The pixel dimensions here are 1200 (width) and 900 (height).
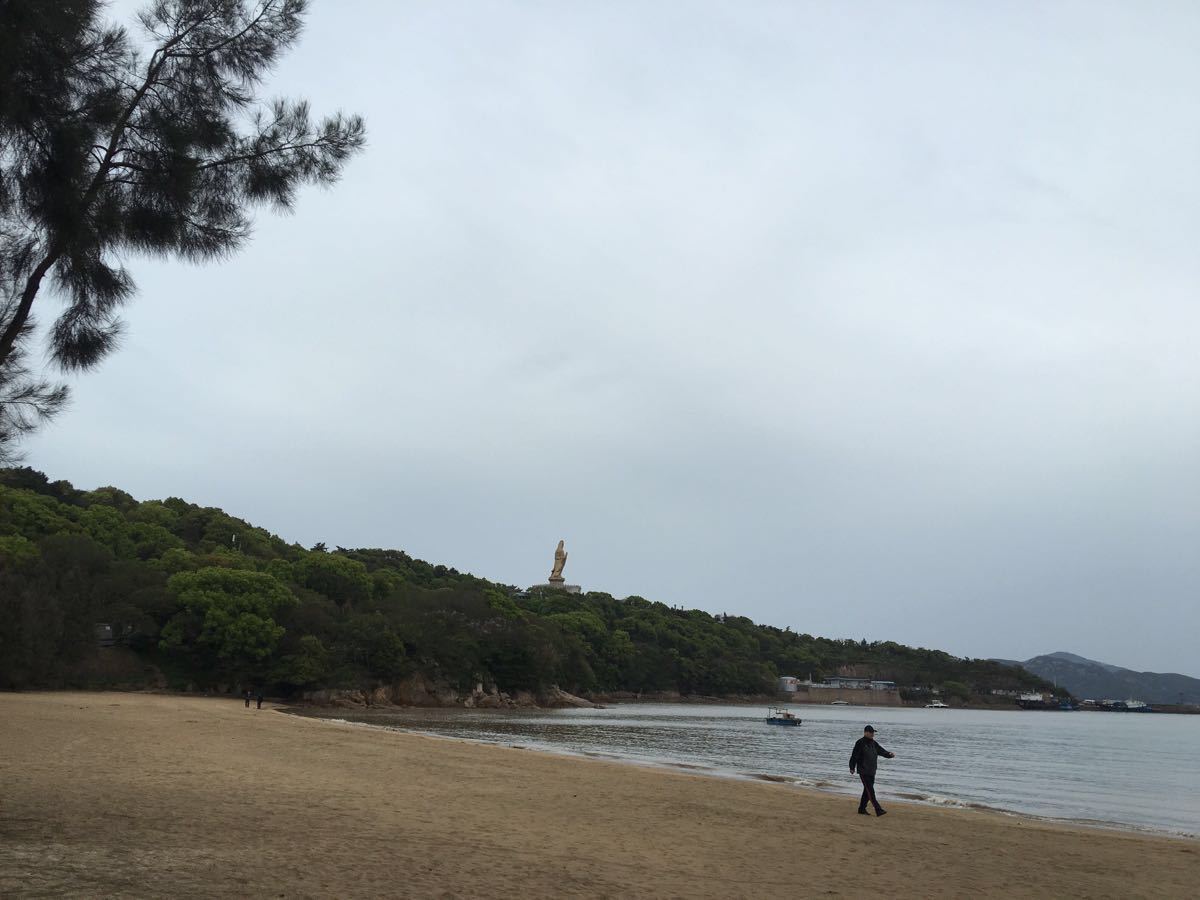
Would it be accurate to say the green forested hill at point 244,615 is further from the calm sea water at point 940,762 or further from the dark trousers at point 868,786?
the dark trousers at point 868,786

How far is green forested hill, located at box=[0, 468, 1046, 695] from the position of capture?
191ft

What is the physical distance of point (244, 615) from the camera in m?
65.8

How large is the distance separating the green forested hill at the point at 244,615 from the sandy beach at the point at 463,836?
20.2 meters

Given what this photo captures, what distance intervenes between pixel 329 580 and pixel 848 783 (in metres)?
68.9

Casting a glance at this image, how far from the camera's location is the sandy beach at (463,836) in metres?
9.28

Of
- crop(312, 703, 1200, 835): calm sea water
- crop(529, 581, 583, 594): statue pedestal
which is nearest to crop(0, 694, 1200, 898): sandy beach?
crop(312, 703, 1200, 835): calm sea water

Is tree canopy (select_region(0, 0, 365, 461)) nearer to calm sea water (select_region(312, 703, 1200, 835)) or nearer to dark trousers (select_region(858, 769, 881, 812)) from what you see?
dark trousers (select_region(858, 769, 881, 812))

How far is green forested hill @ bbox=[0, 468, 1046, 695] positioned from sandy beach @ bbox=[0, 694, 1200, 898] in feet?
66.4

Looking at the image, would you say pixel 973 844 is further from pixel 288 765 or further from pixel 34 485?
pixel 34 485

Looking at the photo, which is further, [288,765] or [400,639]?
[400,639]

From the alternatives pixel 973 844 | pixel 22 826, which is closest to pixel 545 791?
pixel 973 844

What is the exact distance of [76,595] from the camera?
58.9m

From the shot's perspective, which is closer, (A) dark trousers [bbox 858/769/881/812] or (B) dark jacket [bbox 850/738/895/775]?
(B) dark jacket [bbox 850/738/895/775]

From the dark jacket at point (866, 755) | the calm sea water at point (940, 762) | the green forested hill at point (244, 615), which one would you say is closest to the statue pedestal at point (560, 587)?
the green forested hill at point (244, 615)
